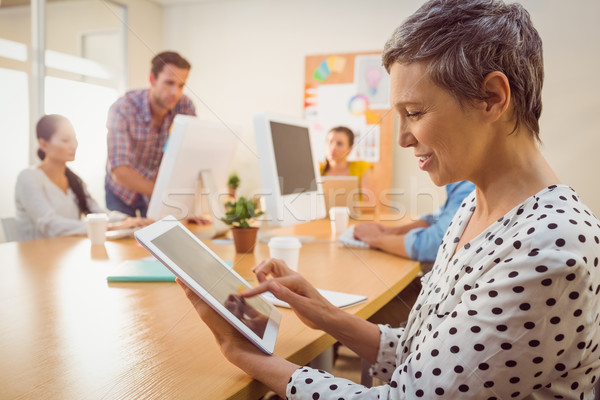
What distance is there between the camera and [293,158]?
1.93m

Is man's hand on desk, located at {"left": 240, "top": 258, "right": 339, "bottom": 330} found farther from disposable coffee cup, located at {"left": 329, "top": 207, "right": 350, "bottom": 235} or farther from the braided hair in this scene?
the braided hair

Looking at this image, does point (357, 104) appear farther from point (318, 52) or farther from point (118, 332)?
point (118, 332)

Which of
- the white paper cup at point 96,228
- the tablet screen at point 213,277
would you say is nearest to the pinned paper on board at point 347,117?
the white paper cup at point 96,228

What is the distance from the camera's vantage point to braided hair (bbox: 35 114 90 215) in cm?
248

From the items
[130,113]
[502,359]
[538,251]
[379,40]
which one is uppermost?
[379,40]

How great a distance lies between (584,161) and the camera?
12.7ft

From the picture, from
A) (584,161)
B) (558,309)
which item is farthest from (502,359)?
(584,161)

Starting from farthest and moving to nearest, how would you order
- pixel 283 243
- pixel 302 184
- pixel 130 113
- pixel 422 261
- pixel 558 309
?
pixel 130 113, pixel 302 184, pixel 422 261, pixel 283 243, pixel 558 309

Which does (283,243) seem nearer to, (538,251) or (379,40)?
(538,251)

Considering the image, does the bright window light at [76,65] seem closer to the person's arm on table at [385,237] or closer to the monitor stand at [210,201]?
the monitor stand at [210,201]

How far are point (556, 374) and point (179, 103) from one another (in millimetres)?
2782

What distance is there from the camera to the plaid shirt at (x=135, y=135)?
8.93 feet

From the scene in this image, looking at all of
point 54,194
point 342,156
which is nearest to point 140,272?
point 54,194

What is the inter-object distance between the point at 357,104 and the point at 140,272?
356cm
